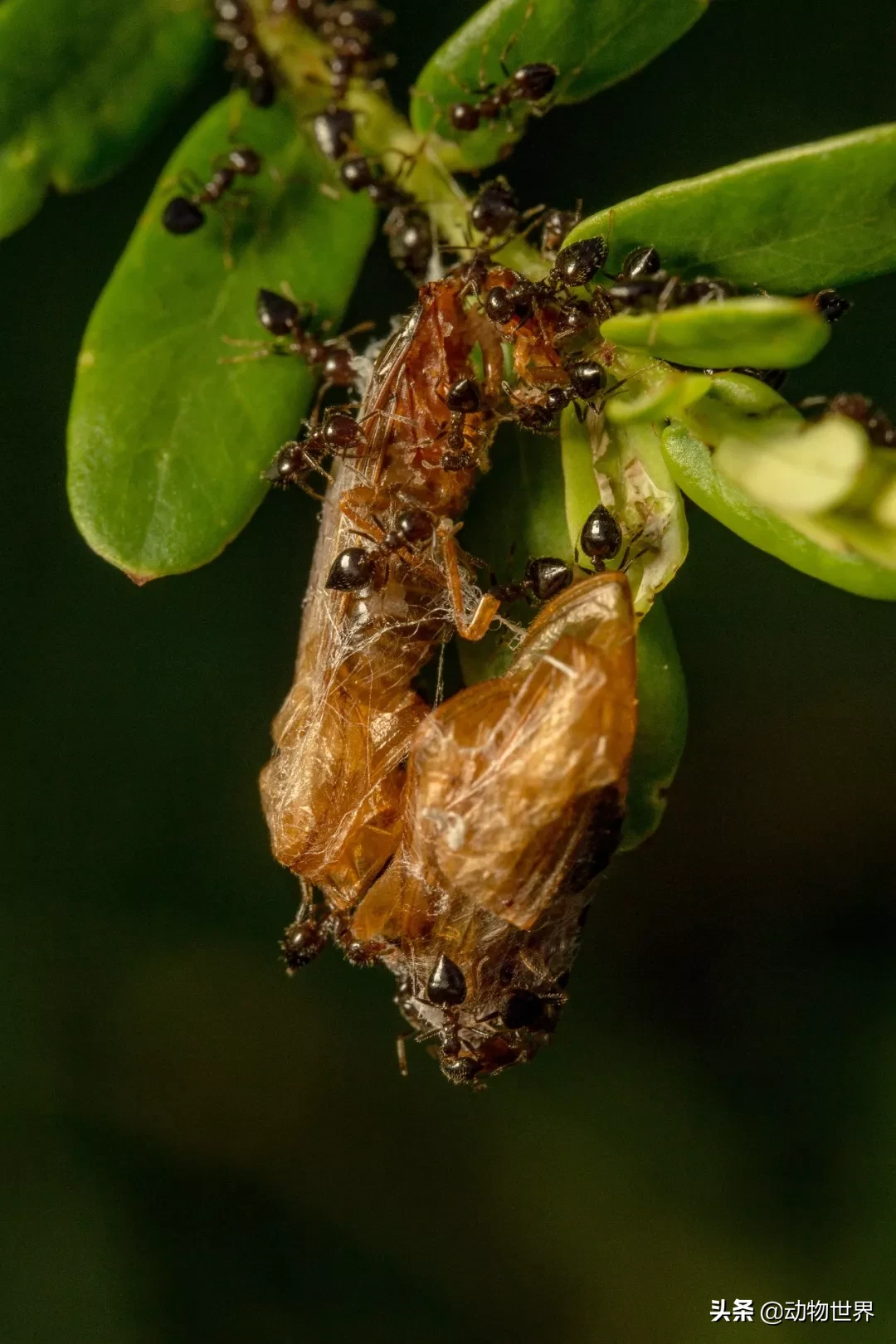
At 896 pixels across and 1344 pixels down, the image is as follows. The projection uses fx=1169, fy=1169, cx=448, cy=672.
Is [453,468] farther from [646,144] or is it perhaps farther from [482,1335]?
[482,1335]

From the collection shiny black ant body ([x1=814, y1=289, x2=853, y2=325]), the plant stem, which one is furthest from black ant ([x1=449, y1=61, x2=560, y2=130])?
shiny black ant body ([x1=814, y1=289, x2=853, y2=325])

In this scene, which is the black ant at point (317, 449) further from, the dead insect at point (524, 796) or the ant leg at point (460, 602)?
the dead insect at point (524, 796)

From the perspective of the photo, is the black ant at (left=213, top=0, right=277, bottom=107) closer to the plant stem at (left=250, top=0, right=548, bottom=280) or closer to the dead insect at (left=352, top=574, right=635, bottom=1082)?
the plant stem at (left=250, top=0, right=548, bottom=280)

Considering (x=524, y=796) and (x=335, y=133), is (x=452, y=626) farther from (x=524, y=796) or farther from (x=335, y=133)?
(x=335, y=133)

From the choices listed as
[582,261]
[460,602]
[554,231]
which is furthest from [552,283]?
[460,602]

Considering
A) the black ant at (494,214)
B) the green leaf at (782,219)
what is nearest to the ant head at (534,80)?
the black ant at (494,214)

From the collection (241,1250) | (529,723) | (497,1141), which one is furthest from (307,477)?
(241,1250)
